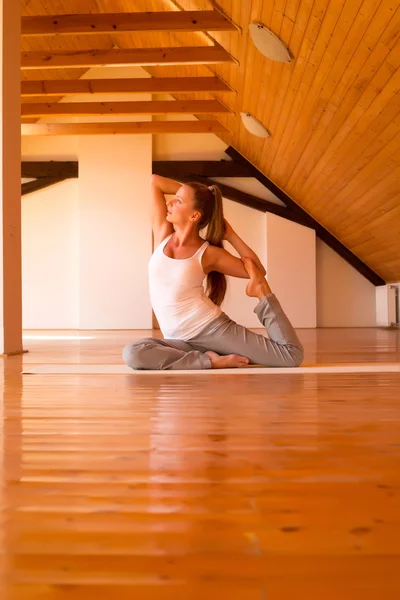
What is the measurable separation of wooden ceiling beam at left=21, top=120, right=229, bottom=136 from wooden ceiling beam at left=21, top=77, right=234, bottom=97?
1.29 m

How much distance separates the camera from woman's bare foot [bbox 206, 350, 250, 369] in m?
3.04

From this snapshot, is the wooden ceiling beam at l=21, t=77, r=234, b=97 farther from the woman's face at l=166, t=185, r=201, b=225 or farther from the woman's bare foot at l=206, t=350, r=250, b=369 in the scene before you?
the woman's bare foot at l=206, t=350, r=250, b=369

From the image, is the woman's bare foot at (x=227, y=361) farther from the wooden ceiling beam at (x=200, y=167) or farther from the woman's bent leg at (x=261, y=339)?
the wooden ceiling beam at (x=200, y=167)

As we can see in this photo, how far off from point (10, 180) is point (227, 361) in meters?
2.32

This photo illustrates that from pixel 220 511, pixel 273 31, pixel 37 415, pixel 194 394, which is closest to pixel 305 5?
pixel 273 31

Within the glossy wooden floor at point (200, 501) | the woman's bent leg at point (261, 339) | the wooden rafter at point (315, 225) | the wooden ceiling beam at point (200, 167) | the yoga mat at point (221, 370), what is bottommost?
the yoga mat at point (221, 370)

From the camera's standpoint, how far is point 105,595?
622 mm

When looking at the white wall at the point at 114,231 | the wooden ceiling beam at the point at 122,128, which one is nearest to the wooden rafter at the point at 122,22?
the wooden ceiling beam at the point at 122,128

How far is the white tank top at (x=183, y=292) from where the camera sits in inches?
118

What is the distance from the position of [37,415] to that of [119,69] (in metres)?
8.76

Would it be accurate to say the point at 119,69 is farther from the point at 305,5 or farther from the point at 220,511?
the point at 220,511

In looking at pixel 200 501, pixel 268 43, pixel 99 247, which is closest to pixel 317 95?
pixel 268 43

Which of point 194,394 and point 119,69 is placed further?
point 119,69

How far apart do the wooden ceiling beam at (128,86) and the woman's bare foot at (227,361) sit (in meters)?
4.59
